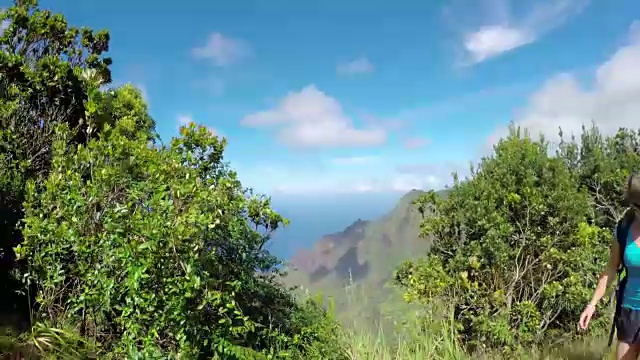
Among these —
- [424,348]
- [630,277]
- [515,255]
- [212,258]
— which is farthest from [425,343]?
[515,255]

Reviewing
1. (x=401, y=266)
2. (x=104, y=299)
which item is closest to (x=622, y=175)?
(x=401, y=266)

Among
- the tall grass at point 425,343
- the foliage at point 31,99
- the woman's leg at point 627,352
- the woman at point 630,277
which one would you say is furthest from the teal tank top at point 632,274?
the foliage at point 31,99

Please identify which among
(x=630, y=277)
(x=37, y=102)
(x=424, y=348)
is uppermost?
(x=37, y=102)

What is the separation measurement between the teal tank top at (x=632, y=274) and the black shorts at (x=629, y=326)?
42 millimetres

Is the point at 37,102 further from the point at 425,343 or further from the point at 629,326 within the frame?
the point at 629,326

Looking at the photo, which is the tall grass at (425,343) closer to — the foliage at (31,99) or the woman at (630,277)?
the woman at (630,277)

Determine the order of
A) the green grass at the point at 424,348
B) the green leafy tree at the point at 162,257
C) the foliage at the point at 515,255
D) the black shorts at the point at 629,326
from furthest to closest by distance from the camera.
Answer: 1. the foliage at the point at 515,255
2. the green grass at the point at 424,348
3. the green leafy tree at the point at 162,257
4. the black shorts at the point at 629,326

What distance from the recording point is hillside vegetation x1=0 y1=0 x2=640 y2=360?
398 centimetres

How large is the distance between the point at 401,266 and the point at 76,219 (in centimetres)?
422

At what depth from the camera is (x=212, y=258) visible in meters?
4.16

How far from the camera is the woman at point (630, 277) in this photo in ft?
12.1

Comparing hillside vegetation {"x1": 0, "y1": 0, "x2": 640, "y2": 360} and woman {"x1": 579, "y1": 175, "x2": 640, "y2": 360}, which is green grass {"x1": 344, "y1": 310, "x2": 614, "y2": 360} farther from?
woman {"x1": 579, "y1": 175, "x2": 640, "y2": 360}

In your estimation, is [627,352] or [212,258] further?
[212,258]

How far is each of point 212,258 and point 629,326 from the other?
122 inches
